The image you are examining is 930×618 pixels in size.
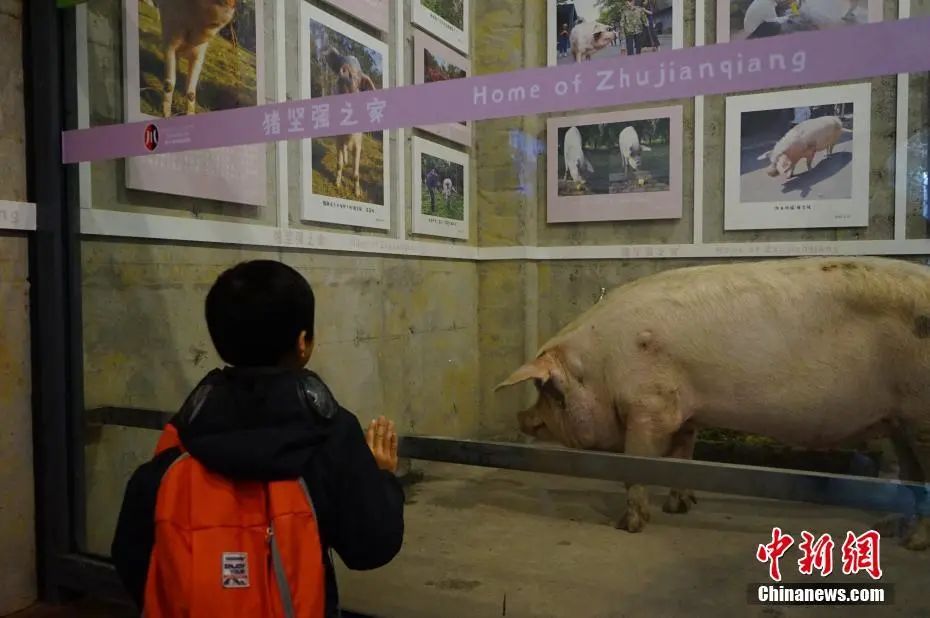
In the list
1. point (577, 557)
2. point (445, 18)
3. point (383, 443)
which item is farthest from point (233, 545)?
point (445, 18)

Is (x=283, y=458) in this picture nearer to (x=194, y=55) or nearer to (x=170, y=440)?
(x=170, y=440)

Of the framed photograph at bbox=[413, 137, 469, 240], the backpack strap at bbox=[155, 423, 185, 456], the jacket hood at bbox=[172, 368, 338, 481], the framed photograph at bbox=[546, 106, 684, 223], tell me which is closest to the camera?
the jacket hood at bbox=[172, 368, 338, 481]

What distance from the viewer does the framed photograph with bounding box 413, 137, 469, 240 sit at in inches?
142

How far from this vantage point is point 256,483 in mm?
1208

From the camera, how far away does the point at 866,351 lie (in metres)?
2.69

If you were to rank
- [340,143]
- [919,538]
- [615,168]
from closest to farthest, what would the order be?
[919,538] → [340,143] → [615,168]

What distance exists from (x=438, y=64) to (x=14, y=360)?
196 centimetres

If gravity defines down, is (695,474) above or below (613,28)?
below

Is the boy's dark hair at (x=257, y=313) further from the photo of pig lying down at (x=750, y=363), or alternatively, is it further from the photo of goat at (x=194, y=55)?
the photo of pig lying down at (x=750, y=363)

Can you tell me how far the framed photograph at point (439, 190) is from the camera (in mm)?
3611

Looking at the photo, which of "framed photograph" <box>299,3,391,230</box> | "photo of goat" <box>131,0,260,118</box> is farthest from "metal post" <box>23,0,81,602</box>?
"framed photograph" <box>299,3,391,230</box>

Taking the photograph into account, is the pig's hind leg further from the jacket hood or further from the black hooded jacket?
the jacket hood

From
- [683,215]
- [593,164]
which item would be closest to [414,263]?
[593,164]

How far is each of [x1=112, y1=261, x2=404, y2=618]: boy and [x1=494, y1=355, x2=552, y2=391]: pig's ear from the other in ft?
5.83
